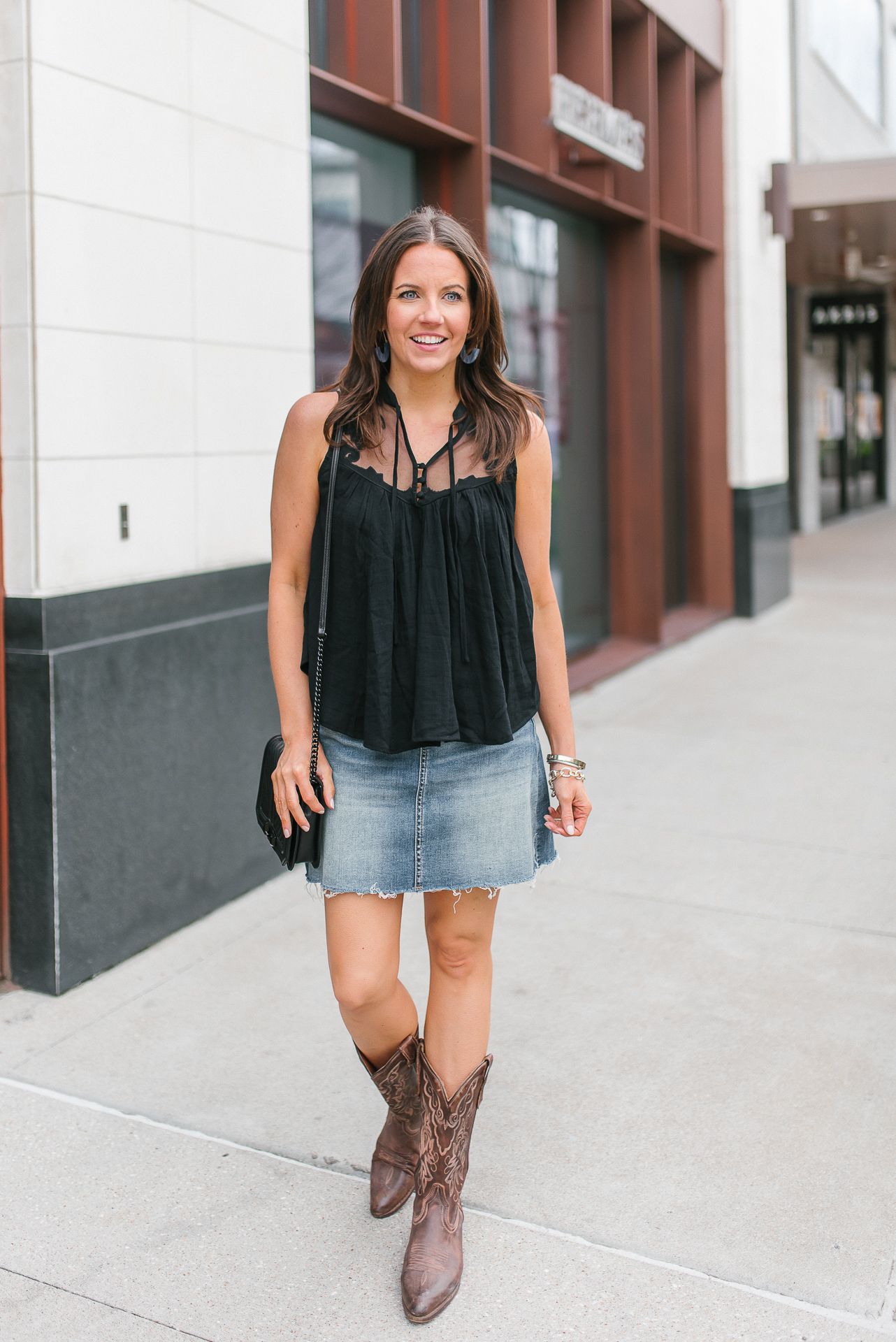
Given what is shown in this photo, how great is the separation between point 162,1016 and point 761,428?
8886 millimetres

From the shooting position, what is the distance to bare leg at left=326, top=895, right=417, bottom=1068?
100 inches

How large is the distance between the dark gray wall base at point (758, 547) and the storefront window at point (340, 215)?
17.2 feet

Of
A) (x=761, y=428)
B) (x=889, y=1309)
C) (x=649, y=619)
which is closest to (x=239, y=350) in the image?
(x=889, y=1309)

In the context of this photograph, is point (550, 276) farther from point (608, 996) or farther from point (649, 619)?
point (608, 996)

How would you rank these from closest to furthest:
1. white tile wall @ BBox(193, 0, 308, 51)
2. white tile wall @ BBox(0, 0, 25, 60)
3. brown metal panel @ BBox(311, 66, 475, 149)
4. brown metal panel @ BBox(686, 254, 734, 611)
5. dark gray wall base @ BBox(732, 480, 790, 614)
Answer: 1. white tile wall @ BBox(0, 0, 25, 60)
2. white tile wall @ BBox(193, 0, 308, 51)
3. brown metal panel @ BBox(311, 66, 475, 149)
4. brown metal panel @ BBox(686, 254, 734, 611)
5. dark gray wall base @ BBox(732, 480, 790, 614)

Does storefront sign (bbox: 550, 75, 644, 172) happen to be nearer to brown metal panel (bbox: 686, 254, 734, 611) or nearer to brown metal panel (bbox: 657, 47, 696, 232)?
brown metal panel (bbox: 657, 47, 696, 232)

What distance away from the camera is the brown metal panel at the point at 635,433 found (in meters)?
9.38

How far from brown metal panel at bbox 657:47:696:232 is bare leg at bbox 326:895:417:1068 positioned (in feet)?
27.7

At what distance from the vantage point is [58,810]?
12.6 feet

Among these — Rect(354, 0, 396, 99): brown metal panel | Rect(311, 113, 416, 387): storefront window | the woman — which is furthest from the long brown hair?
Rect(354, 0, 396, 99): brown metal panel

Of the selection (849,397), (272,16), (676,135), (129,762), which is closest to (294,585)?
(129,762)

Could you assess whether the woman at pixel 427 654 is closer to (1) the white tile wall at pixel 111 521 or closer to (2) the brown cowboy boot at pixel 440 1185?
(2) the brown cowboy boot at pixel 440 1185

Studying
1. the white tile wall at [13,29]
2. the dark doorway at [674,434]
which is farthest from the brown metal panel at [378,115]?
the dark doorway at [674,434]

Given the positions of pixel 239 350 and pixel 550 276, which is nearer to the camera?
pixel 239 350
